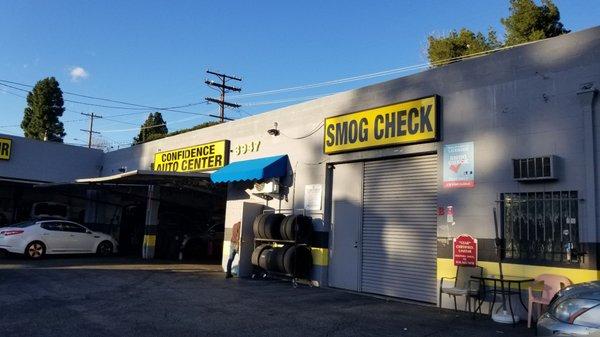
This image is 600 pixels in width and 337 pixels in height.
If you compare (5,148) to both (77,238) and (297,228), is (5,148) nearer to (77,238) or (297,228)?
(77,238)

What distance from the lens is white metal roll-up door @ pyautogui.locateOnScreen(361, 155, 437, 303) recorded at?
11.3m

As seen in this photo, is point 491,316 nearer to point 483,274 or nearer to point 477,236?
point 483,274

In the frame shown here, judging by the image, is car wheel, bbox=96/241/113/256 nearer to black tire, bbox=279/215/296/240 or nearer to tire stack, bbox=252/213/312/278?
tire stack, bbox=252/213/312/278

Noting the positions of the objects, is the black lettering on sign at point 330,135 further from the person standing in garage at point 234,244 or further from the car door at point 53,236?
the car door at point 53,236

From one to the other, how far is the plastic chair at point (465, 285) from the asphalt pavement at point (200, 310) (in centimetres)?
42

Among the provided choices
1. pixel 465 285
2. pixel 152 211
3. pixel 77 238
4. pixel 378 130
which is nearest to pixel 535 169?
pixel 465 285

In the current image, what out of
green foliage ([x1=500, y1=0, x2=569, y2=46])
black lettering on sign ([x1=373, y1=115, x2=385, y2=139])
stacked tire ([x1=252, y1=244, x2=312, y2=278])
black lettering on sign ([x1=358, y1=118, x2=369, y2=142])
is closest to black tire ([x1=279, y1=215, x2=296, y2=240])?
stacked tire ([x1=252, y1=244, x2=312, y2=278])

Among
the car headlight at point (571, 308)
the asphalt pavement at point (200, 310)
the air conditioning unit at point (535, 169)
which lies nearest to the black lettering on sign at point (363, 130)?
the asphalt pavement at point (200, 310)

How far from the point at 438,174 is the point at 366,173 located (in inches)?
89.0

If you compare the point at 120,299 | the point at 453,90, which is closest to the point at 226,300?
the point at 120,299

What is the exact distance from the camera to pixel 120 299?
33.2 feet

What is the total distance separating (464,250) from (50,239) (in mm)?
15021

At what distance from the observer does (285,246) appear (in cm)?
1395

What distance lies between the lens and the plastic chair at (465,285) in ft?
31.2
